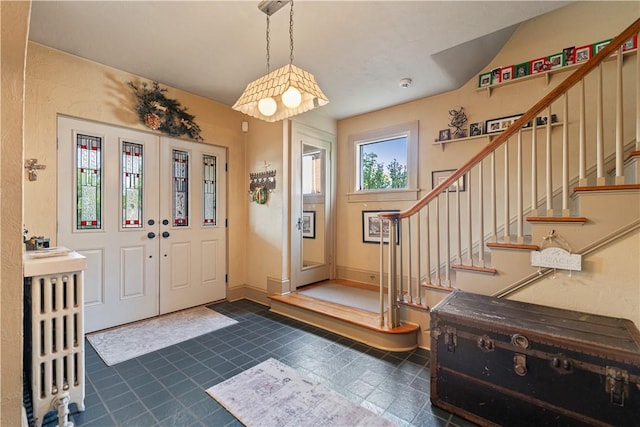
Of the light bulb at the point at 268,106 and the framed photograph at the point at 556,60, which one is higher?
the framed photograph at the point at 556,60

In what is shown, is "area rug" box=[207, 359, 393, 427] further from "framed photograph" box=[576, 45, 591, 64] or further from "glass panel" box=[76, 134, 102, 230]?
"framed photograph" box=[576, 45, 591, 64]

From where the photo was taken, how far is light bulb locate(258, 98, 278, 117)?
6.91 feet

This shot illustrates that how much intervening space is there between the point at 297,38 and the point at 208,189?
237cm

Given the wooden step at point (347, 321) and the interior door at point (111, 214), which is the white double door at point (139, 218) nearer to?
the interior door at point (111, 214)

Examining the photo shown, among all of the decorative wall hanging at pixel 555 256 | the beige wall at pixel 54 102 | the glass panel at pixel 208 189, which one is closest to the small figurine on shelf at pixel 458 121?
the decorative wall hanging at pixel 555 256

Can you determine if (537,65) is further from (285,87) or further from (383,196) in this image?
(285,87)

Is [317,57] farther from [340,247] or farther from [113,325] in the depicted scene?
[113,325]

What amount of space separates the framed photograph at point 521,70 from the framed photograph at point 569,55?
0.29 metres

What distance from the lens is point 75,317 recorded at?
185 centimetres

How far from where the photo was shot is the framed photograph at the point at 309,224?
448 cm

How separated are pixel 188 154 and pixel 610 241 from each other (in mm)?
4235

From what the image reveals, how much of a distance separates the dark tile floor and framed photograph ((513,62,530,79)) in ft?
10.1

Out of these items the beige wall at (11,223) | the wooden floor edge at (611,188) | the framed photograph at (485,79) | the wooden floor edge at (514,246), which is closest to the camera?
the beige wall at (11,223)

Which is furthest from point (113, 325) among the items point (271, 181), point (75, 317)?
point (271, 181)
